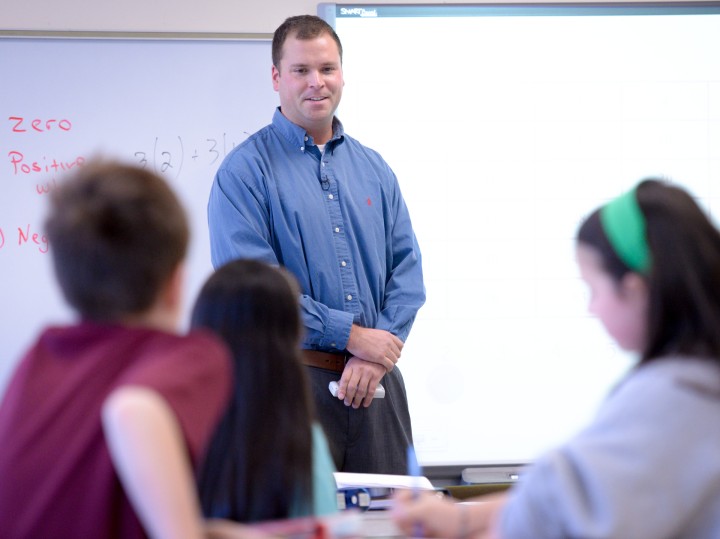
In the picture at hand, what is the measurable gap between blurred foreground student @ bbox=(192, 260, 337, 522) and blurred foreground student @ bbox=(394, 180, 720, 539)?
16 centimetres

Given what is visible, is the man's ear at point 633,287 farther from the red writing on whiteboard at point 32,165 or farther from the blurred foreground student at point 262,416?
the red writing on whiteboard at point 32,165

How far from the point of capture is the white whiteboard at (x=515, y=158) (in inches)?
126

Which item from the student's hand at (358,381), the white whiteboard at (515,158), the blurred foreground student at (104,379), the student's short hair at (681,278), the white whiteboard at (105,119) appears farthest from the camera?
the white whiteboard at (515,158)

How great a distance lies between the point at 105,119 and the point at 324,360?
1315 millimetres

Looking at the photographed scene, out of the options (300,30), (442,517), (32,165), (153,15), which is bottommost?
(442,517)

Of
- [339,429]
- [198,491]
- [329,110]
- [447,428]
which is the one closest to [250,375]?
[198,491]

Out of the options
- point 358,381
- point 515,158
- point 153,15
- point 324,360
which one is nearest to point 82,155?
point 153,15

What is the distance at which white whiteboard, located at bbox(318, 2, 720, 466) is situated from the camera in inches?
126

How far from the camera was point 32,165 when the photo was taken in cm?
312

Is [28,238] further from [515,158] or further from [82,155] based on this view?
[515,158]

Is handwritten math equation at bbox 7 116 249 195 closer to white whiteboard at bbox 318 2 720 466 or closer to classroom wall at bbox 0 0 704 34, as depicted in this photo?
classroom wall at bbox 0 0 704 34

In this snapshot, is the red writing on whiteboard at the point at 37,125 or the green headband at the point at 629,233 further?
the red writing on whiteboard at the point at 37,125

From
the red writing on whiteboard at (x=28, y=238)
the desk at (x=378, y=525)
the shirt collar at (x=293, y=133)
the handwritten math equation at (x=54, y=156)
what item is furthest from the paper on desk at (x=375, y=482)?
the red writing on whiteboard at (x=28, y=238)

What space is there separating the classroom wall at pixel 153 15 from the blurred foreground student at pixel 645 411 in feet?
7.23
